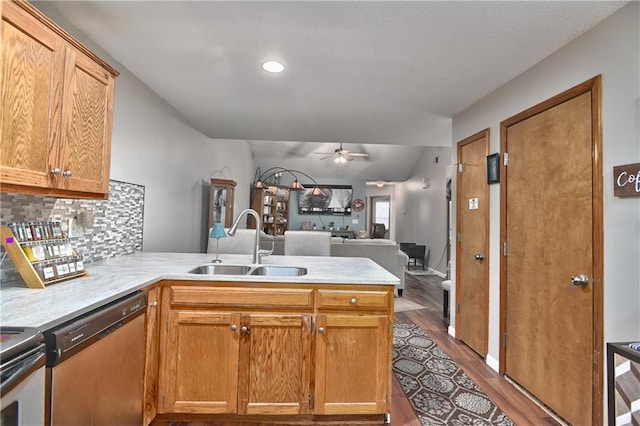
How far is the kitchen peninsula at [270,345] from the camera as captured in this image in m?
1.75

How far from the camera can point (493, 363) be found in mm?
2559

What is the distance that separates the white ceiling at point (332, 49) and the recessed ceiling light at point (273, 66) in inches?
2.7

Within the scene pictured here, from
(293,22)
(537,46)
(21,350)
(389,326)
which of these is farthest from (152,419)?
(537,46)

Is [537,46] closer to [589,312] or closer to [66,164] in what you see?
[589,312]

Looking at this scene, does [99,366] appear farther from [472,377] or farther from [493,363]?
[493,363]

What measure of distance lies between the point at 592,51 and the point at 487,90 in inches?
34.7

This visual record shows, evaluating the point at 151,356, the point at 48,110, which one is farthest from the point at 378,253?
the point at 48,110

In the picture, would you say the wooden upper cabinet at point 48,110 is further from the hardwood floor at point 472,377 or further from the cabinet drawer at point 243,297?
the hardwood floor at point 472,377

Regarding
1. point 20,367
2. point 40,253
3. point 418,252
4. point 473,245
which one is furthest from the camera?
point 418,252

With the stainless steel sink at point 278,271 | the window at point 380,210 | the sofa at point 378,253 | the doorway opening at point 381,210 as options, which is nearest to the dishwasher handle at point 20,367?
the stainless steel sink at point 278,271

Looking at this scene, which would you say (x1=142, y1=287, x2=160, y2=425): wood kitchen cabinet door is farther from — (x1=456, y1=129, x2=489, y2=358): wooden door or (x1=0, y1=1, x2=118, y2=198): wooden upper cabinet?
(x1=456, y1=129, x2=489, y2=358): wooden door

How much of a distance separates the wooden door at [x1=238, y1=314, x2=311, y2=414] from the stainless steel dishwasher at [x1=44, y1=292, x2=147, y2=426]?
527 mm

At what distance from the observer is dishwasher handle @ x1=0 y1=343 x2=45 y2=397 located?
84cm

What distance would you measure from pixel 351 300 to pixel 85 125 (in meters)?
1.70
